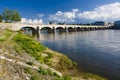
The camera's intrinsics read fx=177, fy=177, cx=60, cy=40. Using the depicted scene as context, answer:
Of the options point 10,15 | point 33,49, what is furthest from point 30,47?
point 10,15

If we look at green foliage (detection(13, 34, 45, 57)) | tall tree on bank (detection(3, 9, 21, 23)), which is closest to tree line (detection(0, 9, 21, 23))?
tall tree on bank (detection(3, 9, 21, 23))

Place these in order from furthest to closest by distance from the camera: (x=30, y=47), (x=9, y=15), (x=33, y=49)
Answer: (x=9, y=15) → (x=30, y=47) → (x=33, y=49)

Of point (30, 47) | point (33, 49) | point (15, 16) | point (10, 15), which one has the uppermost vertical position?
point (10, 15)

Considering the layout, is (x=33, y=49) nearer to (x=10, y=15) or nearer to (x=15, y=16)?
(x=15, y=16)

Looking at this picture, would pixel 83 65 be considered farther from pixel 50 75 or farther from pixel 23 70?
pixel 23 70

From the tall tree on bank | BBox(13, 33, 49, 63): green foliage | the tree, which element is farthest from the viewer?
the tree

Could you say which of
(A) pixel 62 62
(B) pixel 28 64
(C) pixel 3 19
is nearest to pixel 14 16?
(C) pixel 3 19

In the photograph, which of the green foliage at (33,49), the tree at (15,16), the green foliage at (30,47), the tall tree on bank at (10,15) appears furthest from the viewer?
the tree at (15,16)

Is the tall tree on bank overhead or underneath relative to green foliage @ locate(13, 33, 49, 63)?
overhead

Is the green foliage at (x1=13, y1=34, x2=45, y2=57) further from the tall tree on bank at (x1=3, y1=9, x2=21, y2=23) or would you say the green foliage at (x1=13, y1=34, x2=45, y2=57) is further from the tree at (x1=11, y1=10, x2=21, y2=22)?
the tall tree on bank at (x1=3, y1=9, x2=21, y2=23)

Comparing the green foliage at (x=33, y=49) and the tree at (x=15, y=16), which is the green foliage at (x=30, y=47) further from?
the tree at (x=15, y=16)

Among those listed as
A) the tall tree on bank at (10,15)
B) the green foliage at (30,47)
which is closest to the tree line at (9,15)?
the tall tree on bank at (10,15)

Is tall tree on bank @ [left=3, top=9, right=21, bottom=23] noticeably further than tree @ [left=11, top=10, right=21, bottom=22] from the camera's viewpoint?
No

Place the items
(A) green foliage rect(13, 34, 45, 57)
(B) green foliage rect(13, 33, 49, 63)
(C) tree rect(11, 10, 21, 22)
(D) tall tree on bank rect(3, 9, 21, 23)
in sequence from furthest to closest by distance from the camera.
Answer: (C) tree rect(11, 10, 21, 22) → (D) tall tree on bank rect(3, 9, 21, 23) → (A) green foliage rect(13, 34, 45, 57) → (B) green foliage rect(13, 33, 49, 63)
